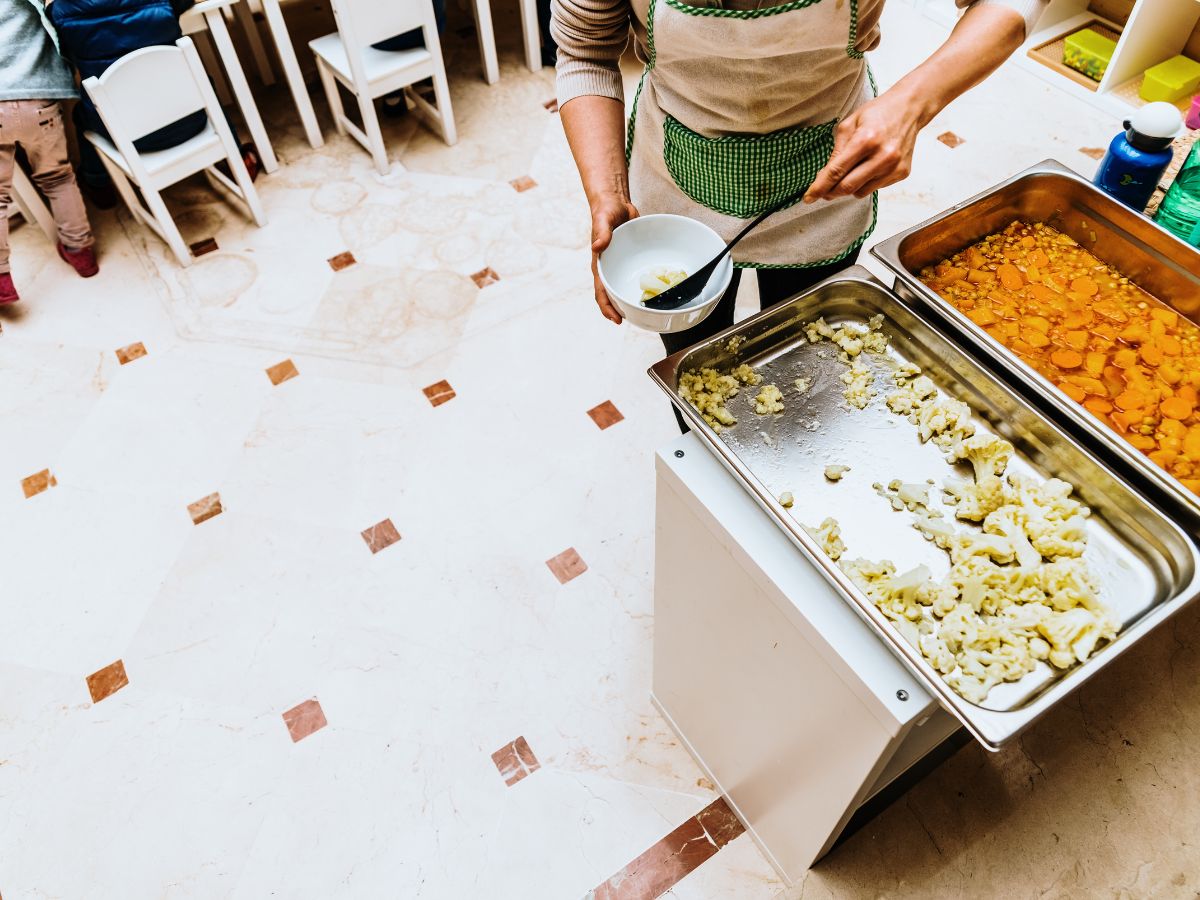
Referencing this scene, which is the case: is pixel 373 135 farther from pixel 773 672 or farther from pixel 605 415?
pixel 773 672

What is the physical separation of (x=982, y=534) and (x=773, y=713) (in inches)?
18.6

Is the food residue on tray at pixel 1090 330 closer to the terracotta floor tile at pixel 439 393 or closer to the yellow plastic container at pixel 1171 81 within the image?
the terracotta floor tile at pixel 439 393

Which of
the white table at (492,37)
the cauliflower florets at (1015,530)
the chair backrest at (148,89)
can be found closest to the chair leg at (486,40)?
the white table at (492,37)

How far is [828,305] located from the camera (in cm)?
135

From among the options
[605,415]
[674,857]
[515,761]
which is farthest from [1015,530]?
[605,415]

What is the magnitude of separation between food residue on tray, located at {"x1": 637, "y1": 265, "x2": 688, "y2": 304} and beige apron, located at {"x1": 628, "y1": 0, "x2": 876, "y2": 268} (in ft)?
0.69

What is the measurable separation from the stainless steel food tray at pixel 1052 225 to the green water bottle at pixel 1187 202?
0.30 ft

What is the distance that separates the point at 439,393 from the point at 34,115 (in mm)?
1514

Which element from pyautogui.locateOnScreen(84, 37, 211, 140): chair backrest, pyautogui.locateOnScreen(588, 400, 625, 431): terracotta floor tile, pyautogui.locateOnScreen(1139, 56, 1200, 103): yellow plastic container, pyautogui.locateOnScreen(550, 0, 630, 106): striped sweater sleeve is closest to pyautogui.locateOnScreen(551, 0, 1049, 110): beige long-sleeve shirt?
pyautogui.locateOnScreen(550, 0, 630, 106): striped sweater sleeve

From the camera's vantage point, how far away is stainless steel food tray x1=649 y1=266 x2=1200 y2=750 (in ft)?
3.18

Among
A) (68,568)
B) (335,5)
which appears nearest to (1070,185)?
(335,5)

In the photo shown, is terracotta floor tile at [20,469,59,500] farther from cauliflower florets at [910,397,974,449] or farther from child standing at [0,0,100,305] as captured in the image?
cauliflower florets at [910,397,974,449]

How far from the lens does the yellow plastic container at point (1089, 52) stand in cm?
334

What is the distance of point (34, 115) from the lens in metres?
2.59
